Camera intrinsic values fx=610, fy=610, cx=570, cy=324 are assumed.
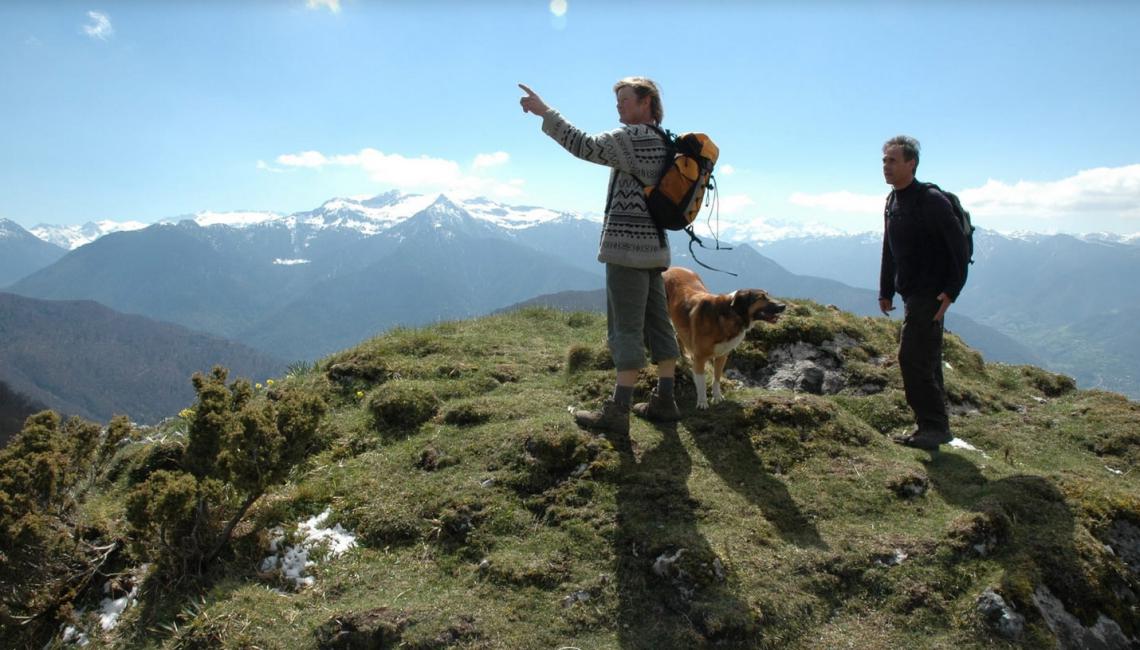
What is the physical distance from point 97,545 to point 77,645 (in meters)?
1.19

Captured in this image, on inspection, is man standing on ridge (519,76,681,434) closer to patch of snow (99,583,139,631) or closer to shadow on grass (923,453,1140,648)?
shadow on grass (923,453,1140,648)

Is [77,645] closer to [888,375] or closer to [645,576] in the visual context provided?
[645,576]

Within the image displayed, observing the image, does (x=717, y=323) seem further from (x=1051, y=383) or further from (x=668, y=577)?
(x=1051, y=383)

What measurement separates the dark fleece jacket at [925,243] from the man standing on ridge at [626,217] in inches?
113

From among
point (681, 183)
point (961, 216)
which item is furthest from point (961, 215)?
point (681, 183)

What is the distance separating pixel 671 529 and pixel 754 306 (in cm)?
337

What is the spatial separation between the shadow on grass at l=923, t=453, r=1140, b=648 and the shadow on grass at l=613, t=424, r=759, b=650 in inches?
88.1

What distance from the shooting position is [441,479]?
258 inches

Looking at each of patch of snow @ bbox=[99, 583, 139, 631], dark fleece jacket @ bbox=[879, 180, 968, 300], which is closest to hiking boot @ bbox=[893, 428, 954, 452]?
dark fleece jacket @ bbox=[879, 180, 968, 300]

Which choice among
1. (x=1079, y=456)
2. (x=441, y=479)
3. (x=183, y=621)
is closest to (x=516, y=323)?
(x=441, y=479)

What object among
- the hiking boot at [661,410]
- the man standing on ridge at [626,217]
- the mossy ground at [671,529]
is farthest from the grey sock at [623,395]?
the hiking boot at [661,410]

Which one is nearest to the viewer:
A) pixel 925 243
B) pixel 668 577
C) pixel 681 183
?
pixel 668 577

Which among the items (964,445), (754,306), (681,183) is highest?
(681,183)

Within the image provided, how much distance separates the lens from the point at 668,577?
5055 millimetres
